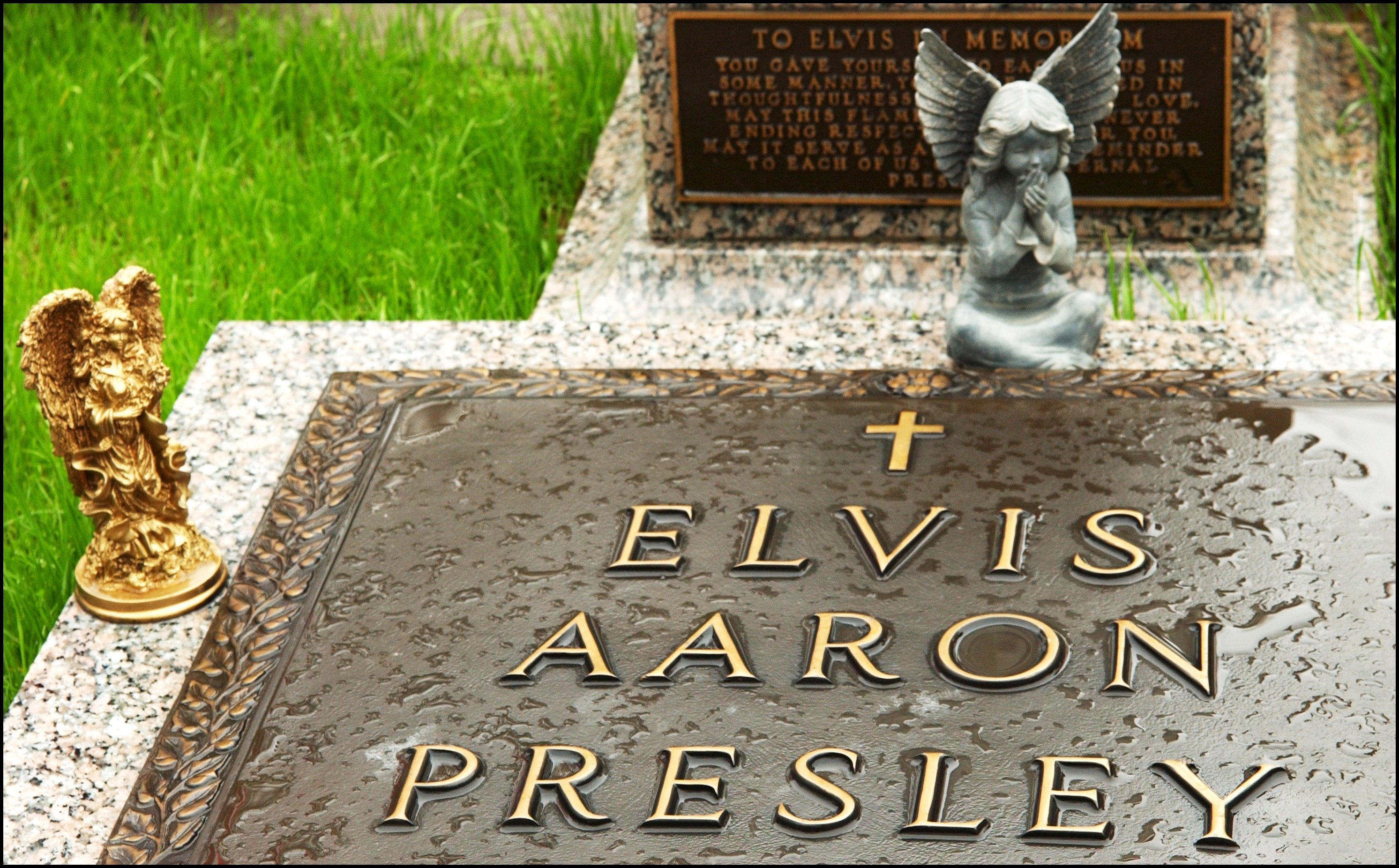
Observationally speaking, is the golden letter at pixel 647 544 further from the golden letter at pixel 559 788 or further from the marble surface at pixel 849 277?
the marble surface at pixel 849 277

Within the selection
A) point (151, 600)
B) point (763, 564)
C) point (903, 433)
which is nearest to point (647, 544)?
point (763, 564)

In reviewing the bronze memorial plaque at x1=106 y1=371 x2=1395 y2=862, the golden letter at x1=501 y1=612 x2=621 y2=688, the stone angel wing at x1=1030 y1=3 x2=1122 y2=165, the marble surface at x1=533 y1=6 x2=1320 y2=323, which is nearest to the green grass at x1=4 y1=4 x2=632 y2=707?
the marble surface at x1=533 y1=6 x2=1320 y2=323

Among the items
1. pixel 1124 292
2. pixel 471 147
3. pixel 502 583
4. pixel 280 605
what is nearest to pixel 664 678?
pixel 502 583

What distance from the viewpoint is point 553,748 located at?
2291 millimetres

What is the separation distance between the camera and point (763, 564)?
2.62m

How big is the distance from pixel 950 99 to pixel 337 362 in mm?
1411

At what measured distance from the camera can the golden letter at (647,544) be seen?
8.63ft

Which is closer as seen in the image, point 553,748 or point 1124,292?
point 553,748

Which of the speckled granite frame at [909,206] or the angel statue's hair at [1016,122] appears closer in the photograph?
the angel statue's hair at [1016,122]

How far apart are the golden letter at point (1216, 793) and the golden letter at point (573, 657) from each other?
80cm

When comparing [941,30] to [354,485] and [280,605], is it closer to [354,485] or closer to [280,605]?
[354,485]

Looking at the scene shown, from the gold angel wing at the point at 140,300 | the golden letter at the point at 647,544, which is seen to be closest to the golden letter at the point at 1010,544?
the golden letter at the point at 647,544

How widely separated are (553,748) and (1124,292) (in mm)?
2549

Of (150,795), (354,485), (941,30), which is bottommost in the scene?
(150,795)
